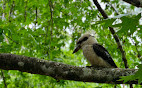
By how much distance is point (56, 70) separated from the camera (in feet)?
8.55

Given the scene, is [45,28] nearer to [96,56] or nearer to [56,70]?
[96,56]

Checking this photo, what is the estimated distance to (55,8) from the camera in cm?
470

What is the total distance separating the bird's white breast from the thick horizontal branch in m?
0.88

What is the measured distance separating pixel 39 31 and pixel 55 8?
74cm

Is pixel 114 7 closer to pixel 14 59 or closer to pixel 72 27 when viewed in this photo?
pixel 72 27

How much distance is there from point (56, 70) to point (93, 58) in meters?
1.16

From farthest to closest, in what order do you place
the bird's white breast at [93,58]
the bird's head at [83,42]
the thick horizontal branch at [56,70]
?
the bird's head at [83,42] → the bird's white breast at [93,58] → the thick horizontal branch at [56,70]

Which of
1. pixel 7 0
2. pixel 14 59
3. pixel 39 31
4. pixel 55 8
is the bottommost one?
pixel 14 59

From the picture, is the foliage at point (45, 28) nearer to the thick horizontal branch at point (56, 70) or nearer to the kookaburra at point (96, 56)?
the kookaburra at point (96, 56)

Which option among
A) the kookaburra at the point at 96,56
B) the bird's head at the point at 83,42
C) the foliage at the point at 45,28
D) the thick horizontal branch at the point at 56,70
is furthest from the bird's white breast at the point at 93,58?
the thick horizontal branch at the point at 56,70

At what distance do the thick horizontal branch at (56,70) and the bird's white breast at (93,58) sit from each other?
0.88 meters

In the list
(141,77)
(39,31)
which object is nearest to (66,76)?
(141,77)

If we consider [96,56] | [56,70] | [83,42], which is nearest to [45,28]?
[83,42]

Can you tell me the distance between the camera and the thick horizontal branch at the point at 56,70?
2.57 metres
